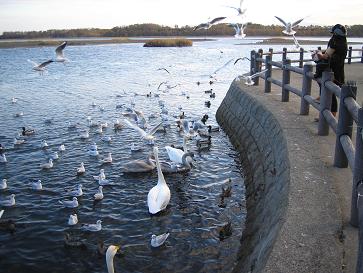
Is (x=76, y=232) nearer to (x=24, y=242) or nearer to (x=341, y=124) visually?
(x=24, y=242)

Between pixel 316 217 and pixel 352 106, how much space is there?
1.74 metres

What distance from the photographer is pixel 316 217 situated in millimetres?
5094

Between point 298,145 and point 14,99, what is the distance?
18982 mm

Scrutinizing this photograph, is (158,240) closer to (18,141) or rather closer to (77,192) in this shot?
(77,192)

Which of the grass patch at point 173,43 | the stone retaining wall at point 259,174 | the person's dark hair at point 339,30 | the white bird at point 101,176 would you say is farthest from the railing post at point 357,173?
the grass patch at point 173,43

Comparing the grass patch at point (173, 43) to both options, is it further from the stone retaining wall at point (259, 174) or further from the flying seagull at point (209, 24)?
the flying seagull at point (209, 24)

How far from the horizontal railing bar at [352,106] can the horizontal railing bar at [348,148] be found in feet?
1.47

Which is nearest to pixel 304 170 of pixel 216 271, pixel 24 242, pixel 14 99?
pixel 216 271

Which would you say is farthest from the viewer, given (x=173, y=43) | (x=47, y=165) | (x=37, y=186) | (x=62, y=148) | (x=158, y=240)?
(x=173, y=43)

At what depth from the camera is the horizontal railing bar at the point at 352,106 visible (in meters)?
5.58

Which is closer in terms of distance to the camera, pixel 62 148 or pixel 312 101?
pixel 312 101

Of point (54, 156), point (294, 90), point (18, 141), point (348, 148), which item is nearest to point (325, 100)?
point (348, 148)

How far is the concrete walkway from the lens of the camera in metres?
4.25

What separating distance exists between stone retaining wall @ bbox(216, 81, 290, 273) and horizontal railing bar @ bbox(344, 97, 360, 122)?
1351 mm
